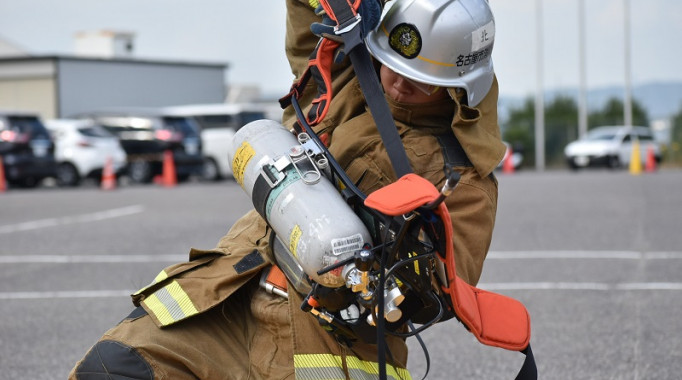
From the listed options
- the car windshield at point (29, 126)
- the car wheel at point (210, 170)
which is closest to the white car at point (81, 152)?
the car windshield at point (29, 126)

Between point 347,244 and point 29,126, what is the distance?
19.9 meters

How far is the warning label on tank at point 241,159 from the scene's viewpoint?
275 cm

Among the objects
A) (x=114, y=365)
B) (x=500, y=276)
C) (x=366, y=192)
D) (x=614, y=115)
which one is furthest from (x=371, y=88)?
(x=614, y=115)

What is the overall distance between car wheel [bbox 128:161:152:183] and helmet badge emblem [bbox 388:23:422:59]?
69.5ft

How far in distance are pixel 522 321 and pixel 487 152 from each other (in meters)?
0.50

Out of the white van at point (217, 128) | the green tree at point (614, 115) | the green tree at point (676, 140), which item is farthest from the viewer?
the green tree at point (614, 115)

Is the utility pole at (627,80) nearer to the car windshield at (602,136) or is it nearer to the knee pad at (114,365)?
the car windshield at (602,136)

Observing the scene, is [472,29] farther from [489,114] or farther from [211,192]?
[211,192]

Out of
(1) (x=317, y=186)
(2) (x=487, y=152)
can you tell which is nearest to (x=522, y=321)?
(2) (x=487, y=152)

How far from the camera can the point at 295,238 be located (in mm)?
2512

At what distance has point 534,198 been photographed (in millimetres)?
16391

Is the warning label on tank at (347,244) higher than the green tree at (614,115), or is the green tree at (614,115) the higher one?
the warning label on tank at (347,244)

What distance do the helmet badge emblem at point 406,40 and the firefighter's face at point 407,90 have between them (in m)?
0.11

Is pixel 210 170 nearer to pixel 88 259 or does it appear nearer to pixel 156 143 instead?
pixel 156 143
